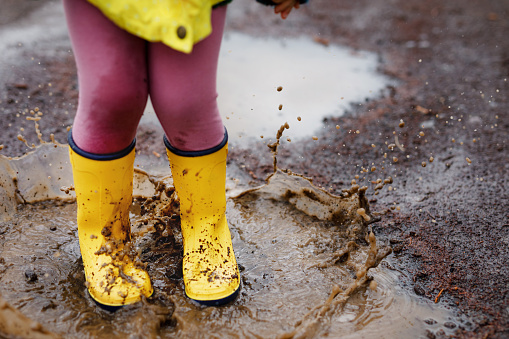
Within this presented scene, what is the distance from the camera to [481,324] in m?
1.70

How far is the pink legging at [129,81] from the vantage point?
1.32 m

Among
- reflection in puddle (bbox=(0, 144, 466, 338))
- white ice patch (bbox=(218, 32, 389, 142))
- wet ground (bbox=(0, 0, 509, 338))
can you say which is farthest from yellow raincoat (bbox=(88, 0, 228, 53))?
white ice patch (bbox=(218, 32, 389, 142))

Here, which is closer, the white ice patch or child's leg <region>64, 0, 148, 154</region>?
child's leg <region>64, 0, 148, 154</region>

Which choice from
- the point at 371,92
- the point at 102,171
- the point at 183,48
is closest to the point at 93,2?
the point at 183,48

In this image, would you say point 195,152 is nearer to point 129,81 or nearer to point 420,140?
point 129,81

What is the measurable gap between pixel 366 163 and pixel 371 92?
3.21ft

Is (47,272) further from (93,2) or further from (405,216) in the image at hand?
(405,216)

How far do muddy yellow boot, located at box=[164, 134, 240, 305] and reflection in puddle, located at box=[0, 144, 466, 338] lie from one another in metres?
0.07

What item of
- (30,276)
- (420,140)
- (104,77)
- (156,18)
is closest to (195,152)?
(104,77)

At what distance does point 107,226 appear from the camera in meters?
1.64

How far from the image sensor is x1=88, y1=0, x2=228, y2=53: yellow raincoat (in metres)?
1.21

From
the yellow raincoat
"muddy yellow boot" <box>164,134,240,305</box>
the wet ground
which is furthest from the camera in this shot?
the wet ground

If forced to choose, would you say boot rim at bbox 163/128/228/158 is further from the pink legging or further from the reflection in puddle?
the reflection in puddle

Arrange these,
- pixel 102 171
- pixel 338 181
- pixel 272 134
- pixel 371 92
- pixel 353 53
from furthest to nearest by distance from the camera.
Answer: pixel 353 53 → pixel 371 92 → pixel 272 134 → pixel 338 181 → pixel 102 171
